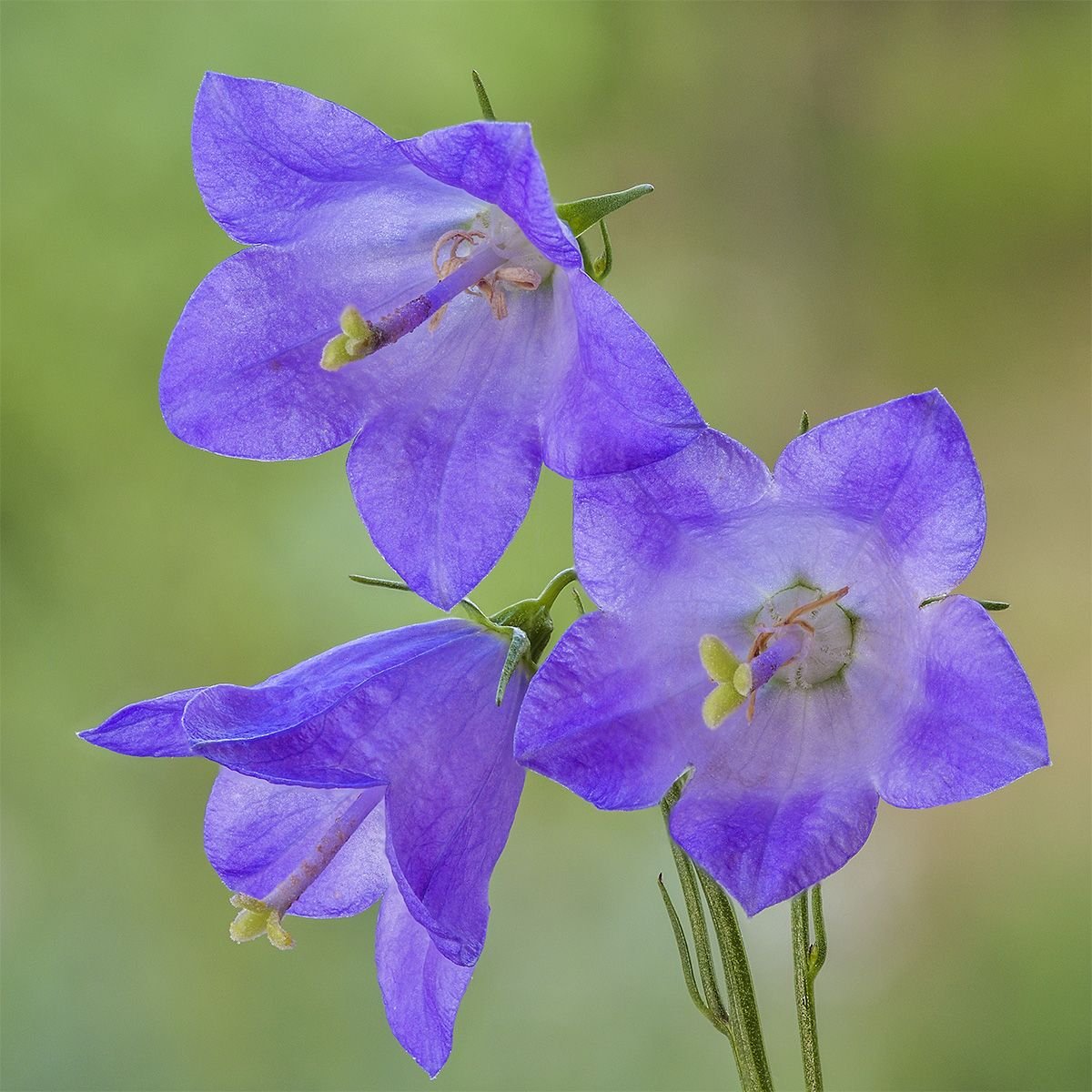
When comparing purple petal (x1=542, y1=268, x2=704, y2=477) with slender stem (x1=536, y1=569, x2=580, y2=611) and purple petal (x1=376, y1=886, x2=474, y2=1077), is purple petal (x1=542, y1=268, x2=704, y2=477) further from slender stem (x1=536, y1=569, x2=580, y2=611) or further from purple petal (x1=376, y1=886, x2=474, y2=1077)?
purple petal (x1=376, y1=886, x2=474, y2=1077)

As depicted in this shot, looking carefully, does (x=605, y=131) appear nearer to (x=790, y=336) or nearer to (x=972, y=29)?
(x=790, y=336)

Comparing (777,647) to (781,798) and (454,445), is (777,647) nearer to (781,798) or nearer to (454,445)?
(781,798)

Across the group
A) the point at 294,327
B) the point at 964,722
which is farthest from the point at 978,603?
the point at 294,327

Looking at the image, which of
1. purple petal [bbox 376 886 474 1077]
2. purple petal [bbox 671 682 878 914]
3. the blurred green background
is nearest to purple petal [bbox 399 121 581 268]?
purple petal [bbox 671 682 878 914]

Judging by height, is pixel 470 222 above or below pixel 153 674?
above

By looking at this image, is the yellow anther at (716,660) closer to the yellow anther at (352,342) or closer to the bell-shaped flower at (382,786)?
the bell-shaped flower at (382,786)

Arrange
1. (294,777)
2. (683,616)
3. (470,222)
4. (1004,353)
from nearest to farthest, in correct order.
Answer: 1. (294,777)
2. (683,616)
3. (470,222)
4. (1004,353)

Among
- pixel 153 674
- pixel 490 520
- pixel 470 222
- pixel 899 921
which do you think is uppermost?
pixel 470 222

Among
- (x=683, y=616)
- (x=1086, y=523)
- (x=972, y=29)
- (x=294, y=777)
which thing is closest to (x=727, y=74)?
(x=972, y=29)
